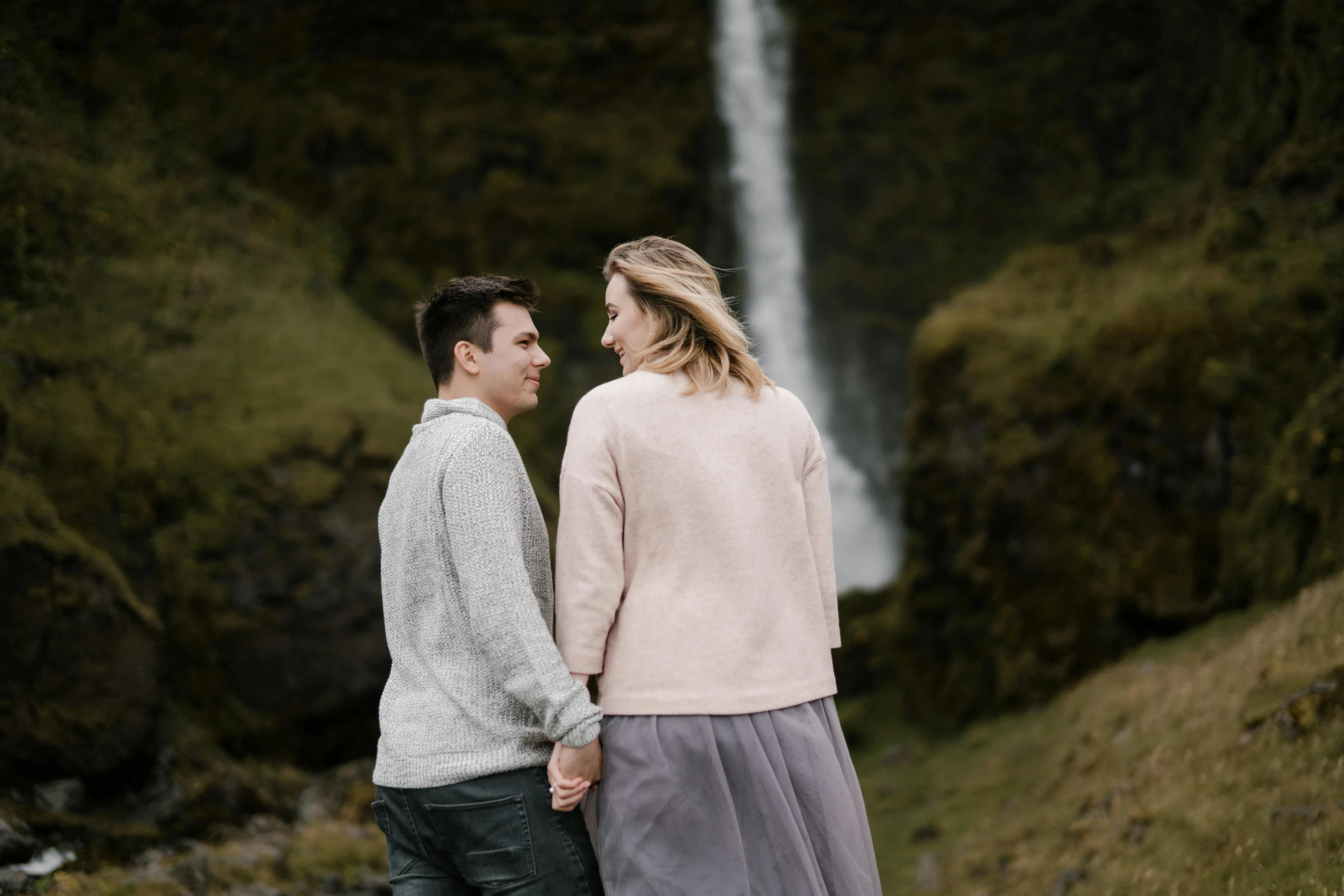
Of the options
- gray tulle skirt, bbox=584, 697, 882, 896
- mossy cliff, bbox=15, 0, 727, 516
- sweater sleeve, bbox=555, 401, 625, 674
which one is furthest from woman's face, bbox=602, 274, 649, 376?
mossy cliff, bbox=15, 0, 727, 516

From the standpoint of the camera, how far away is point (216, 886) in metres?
8.52

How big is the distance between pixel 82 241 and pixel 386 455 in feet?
15.9

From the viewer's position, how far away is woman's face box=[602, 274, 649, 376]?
3.51 meters

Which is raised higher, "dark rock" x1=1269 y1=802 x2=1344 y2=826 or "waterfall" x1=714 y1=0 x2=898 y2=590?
"waterfall" x1=714 y1=0 x2=898 y2=590

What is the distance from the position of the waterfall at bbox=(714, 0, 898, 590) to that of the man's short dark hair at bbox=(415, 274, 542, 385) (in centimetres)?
2004

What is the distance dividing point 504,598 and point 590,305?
20.9 meters

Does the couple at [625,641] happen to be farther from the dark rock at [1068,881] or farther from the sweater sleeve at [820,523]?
the dark rock at [1068,881]

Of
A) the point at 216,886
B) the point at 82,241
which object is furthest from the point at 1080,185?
the point at 216,886

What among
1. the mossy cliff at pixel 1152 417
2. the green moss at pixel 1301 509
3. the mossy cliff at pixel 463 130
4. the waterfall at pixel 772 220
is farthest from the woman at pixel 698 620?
the waterfall at pixel 772 220

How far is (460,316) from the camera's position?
355 cm

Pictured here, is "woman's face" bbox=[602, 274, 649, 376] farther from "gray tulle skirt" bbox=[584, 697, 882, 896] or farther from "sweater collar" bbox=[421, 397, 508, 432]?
"gray tulle skirt" bbox=[584, 697, 882, 896]

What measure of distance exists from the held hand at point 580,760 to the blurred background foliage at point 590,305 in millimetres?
8932

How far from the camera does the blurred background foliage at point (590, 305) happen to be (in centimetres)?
1329

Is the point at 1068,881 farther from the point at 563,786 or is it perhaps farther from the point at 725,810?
the point at 563,786
